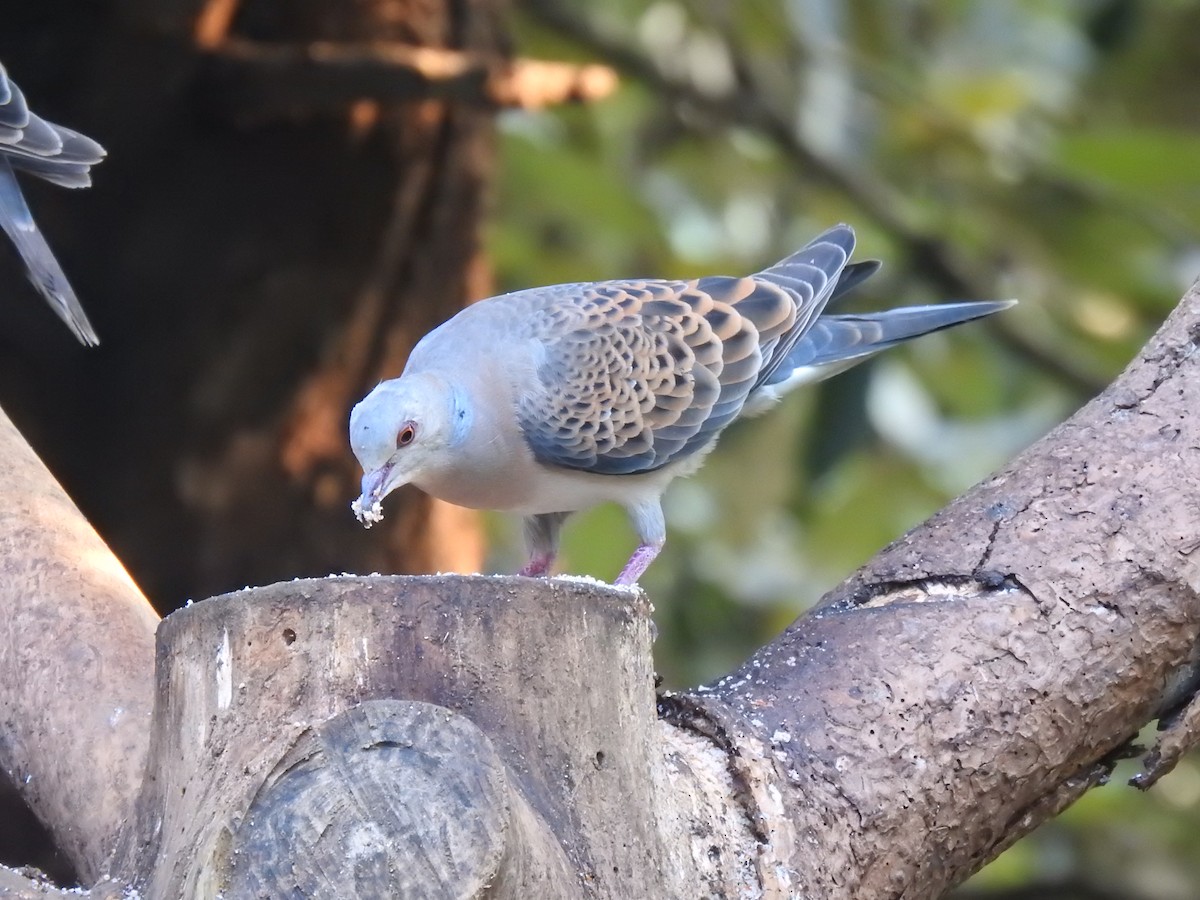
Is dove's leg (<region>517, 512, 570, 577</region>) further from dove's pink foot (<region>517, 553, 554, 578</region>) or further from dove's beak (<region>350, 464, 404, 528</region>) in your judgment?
dove's beak (<region>350, 464, 404, 528</region>)

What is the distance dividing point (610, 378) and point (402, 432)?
0.74 m

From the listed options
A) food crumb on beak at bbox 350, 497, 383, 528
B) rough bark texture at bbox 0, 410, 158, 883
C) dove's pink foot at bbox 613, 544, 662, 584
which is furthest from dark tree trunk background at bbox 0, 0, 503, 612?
rough bark texture at bbox 0, 410, 158, 883

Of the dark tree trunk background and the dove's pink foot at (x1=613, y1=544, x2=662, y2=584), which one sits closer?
the dove's pink foot at (x1=613, y1=544, x2=662, y2=584)

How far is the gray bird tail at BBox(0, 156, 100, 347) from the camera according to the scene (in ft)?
12.4

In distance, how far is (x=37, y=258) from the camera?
12.8ft

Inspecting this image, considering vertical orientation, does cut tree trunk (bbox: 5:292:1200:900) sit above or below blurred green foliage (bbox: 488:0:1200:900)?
above

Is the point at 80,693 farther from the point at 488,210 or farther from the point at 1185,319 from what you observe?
the point at 488,210

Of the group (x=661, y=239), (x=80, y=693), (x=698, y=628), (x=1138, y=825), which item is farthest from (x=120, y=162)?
(x=1138, y=825)

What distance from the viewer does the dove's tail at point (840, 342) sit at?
14.0ft

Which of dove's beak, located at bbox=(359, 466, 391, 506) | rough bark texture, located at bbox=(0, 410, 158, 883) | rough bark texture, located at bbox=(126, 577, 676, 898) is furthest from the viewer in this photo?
dove's beak, located at bbox=(359, 466, 391, 506)

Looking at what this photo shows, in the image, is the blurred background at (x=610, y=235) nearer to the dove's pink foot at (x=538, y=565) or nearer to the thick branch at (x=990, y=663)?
the dove's pink foot at (x=538, y=565)

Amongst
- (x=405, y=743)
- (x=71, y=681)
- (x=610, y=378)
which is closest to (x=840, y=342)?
(x=610, y=378)

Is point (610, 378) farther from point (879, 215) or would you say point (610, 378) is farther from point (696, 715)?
point (879, 215)

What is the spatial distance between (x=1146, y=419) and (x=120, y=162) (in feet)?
10.2
